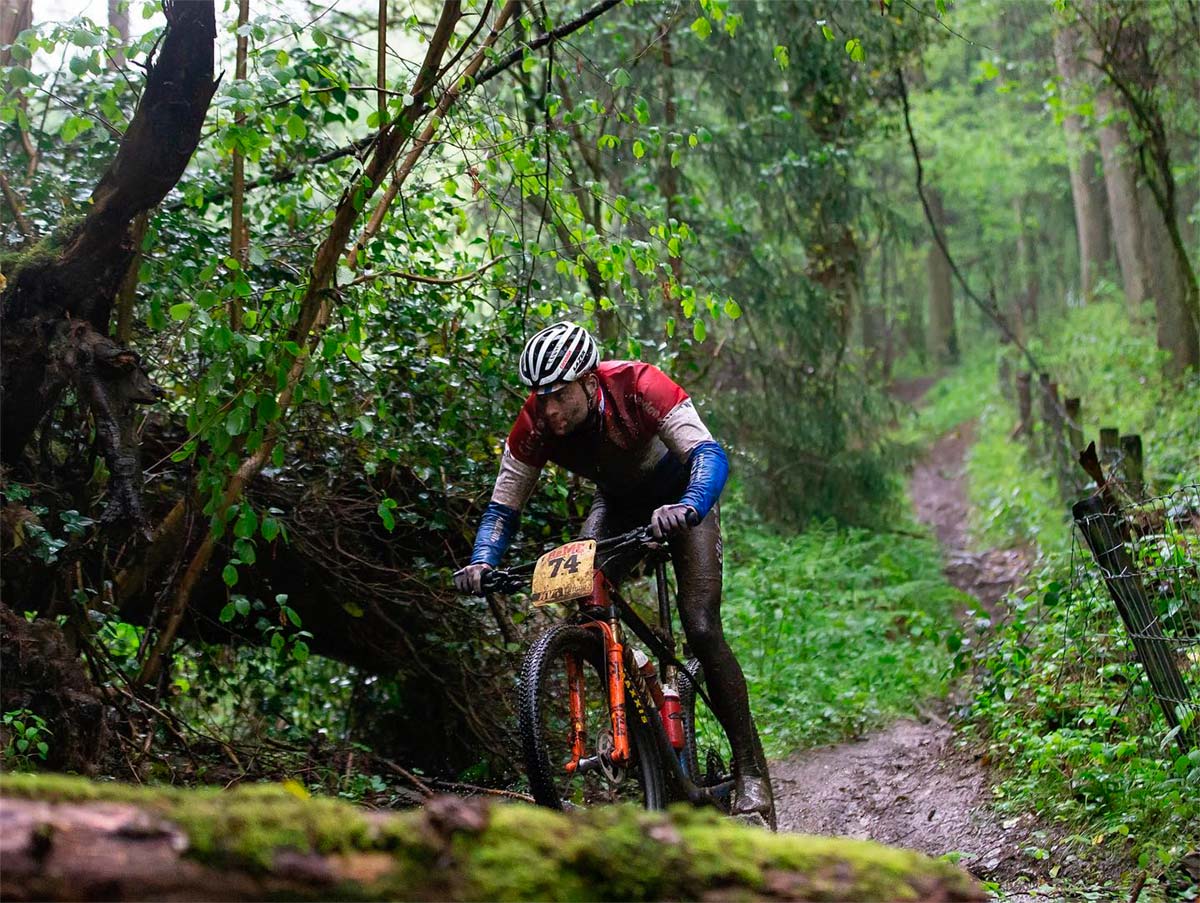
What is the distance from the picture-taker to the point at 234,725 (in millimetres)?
7688

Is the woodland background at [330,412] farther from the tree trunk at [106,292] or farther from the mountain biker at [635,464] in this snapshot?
the mountain biker at [635,464]

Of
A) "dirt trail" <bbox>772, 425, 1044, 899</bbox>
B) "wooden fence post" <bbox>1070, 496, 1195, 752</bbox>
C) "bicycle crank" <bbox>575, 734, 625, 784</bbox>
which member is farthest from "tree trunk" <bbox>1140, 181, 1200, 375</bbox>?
"bicycle crank" <bbox>575, 734, 625, 784</bbox>

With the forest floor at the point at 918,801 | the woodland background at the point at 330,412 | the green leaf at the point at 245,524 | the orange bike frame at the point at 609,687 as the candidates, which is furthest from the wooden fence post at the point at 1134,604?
the green leaf at the point at 245,524

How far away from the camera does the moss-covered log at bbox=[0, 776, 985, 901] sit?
1794 mm

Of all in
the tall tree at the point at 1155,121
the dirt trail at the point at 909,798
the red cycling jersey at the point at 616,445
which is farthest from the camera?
the tall tree at the point at 1155,121

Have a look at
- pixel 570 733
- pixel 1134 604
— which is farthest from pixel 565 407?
pixel 1134 604

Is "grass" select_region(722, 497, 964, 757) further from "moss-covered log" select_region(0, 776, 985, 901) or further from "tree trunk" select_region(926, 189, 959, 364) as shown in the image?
"tree trunk" select_region(926, 189, 959, 364)

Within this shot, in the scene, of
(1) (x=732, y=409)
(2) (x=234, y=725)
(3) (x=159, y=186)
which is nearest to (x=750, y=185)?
(1) (x=732, y=409)

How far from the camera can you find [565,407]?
17.4 ft

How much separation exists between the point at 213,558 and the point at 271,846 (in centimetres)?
531

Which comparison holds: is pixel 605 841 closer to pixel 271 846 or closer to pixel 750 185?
pixel 271 846

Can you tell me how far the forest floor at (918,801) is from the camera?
5695 millimetres

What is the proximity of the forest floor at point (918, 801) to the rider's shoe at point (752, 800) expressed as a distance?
98cm

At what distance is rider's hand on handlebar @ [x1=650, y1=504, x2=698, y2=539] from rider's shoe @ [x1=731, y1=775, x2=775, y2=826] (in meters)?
1.47
